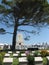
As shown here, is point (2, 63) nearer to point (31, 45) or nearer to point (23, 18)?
point (23, 18)

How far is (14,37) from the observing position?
23906 mm

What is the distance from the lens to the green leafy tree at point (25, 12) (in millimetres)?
23144

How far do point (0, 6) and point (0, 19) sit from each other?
160cm

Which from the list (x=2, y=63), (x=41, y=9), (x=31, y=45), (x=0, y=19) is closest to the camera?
(x=2, y=63)

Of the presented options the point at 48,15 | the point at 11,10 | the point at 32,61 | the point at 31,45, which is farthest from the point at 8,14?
the point at 32,61

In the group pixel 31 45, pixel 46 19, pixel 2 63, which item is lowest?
pixel 2 63

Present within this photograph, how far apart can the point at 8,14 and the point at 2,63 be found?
15534 millimetres

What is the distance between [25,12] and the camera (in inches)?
928

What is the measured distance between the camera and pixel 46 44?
1245 inches

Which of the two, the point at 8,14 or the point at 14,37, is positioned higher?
the point at 8,14

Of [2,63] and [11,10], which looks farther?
[11,10]

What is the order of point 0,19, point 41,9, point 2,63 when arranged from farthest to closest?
point 0,19 < point 41,9 < point 2,63

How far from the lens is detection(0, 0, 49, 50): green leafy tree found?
23144 mm

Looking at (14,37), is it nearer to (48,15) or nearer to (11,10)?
(11,10)
